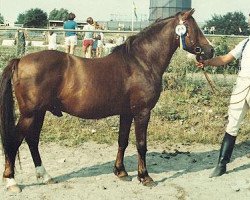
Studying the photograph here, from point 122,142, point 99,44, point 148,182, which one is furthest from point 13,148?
point 99,44

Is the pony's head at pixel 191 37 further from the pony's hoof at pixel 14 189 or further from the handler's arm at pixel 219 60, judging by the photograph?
the pony's hoof at pixel 14 189

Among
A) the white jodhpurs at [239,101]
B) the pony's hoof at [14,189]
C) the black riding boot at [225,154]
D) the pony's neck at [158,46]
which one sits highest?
the pony's neck at [158,46]

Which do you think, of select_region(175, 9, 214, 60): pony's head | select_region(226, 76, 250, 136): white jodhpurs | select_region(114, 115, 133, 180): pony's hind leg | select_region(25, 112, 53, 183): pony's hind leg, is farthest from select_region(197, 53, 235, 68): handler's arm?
select_region(25, 112, 53, 183): pony's hind leg

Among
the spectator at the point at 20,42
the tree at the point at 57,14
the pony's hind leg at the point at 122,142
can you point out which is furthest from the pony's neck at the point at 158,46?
the tree at the point at 57,14

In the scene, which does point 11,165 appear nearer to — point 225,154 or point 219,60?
point 225,154

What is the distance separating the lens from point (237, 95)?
231 inches

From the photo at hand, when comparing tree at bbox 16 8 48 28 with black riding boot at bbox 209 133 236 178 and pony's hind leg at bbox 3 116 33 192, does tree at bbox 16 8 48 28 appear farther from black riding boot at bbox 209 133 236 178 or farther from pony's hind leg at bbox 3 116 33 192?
pony's hind leg at bbox 3 116 33 192

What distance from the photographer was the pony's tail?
16.9 feet

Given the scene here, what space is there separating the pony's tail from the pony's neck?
64.0 inches

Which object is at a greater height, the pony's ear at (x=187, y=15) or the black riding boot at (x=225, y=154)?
the pony's ear at (x=187, y=15)

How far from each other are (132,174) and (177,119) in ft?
9.31

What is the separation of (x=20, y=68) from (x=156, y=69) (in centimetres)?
177

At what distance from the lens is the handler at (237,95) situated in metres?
5.77

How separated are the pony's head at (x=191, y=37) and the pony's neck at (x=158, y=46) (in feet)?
0.36
